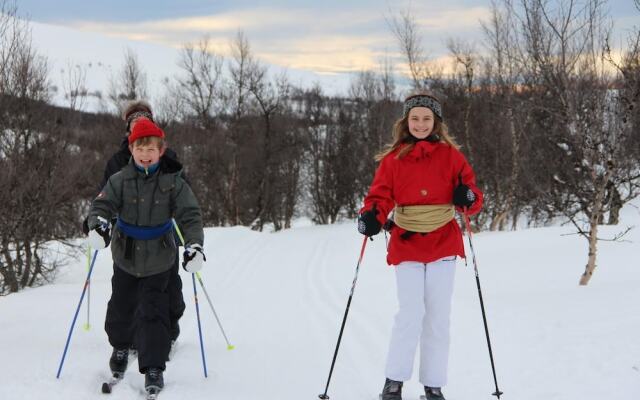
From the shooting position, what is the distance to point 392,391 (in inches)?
132

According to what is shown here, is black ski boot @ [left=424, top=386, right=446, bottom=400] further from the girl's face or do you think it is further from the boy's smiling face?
the boy's smiling face

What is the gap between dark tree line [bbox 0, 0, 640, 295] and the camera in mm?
7066

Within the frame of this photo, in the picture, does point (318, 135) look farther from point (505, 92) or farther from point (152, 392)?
point (152, 392)

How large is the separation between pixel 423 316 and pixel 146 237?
78.7 inches

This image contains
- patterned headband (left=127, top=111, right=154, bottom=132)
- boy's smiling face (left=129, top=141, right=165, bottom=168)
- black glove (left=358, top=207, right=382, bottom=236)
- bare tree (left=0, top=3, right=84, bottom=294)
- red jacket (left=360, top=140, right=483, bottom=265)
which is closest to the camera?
black glove (left=358, top=207, right=382, bottom=236)

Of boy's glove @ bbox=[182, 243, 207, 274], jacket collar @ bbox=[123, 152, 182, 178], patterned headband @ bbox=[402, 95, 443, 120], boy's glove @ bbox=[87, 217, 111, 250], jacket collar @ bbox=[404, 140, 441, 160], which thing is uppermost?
patterned headband @ bbox=[402, 95, 443, 120]

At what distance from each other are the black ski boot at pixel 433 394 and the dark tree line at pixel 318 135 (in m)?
4.66

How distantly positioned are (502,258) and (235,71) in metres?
23.0

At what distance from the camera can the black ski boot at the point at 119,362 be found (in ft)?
12.0

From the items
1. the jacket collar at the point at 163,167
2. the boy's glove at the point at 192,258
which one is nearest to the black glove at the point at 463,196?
the boy's glove at the point at 192,258

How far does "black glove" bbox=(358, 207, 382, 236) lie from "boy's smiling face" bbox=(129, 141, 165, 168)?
154 centimetres

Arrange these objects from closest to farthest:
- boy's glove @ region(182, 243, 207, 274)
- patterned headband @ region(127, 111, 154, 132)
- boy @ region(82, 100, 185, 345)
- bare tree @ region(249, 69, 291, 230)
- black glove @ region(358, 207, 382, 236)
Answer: black glove @ region(358, 207, 382, 236) < boy's glove @ region(182, 243, 207, 274) < boy @ region(82, 100, 185, 345) < patterned headband @ region(127, 111, 154, 132) < bare tree @ region(249, 69, 291, 230)

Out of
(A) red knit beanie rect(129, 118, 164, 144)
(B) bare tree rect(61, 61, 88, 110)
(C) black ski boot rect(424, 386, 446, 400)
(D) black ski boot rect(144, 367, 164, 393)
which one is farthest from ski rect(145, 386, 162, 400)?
(B) bare tree rect(61, 61, 88, 110)

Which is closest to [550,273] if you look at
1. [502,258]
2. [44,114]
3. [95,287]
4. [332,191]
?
[502,258]
